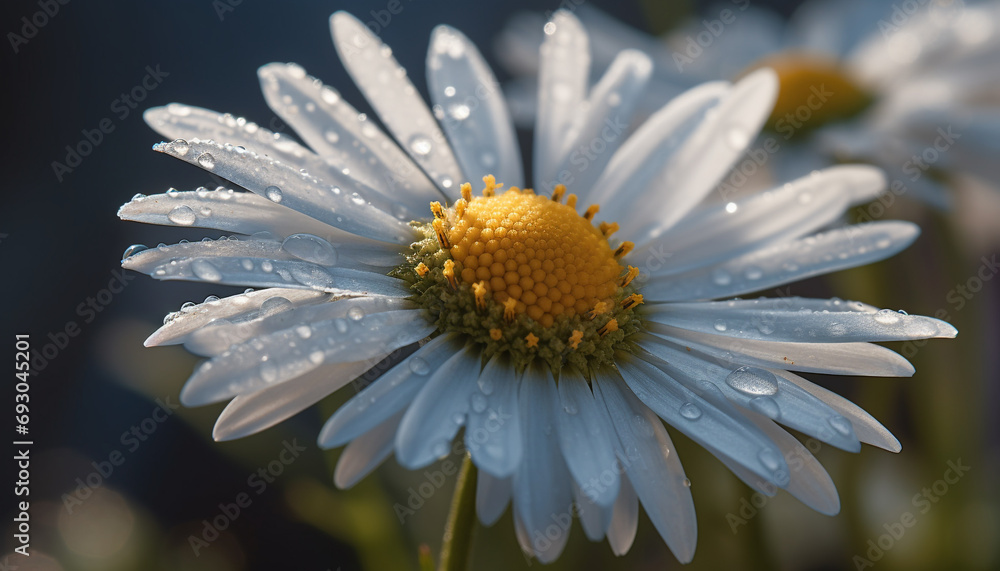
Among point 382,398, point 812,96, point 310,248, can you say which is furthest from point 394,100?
point 812,96

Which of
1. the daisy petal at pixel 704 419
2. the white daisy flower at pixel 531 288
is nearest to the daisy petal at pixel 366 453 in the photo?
the white daisy flower at pixel 531 288

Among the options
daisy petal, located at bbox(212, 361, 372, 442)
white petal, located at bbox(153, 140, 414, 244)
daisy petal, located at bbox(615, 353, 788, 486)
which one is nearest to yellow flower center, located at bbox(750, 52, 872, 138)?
daisy petal, located at bbox(615, 353, 788, 486)

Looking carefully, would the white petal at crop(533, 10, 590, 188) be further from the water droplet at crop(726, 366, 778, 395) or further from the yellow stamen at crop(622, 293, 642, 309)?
the water droplet at crop(726, 366, 778, 395)

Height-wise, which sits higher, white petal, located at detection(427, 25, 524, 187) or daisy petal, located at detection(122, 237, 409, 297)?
white petal, located at detection(427, 25, 524, 187)


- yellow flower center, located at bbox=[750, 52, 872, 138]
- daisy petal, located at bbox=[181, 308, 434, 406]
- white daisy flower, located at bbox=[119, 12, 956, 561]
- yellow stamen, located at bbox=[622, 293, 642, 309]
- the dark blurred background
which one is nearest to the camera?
daisy petal, located at bbox=[181, 308, 434, 406]

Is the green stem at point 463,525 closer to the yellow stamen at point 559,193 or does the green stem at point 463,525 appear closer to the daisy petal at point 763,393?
the daisy petal at point 763,393

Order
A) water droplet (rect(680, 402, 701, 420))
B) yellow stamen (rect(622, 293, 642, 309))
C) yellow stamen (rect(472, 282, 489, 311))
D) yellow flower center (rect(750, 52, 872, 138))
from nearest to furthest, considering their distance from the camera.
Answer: water droplet (rect(680, 402, 701, 420)) → yellow stamen (rect(472, 282, 489, 311)) → yellow stamen (rect(622, 293, 642, 309)) → yellow flower center (rect(750, 52, 872, 138))
